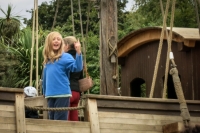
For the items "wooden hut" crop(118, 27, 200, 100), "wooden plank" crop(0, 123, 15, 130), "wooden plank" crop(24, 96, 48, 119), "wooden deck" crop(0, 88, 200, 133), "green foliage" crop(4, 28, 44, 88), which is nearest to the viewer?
"wooden plank" crop(0, 123, 15, 130)

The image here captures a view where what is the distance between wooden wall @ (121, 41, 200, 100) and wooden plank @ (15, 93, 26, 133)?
12.0 feet

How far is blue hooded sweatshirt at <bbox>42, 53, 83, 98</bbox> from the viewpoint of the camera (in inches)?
257

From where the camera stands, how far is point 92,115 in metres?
6.52

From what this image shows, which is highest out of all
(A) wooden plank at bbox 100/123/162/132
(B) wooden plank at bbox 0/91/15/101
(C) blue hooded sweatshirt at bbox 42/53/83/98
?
(C) blue hooded sweatshirt at bbox 42/53/83/98

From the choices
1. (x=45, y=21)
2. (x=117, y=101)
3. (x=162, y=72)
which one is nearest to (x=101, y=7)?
(x=162, y=72)

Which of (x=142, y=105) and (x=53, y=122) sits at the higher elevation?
(x=142, y=105)

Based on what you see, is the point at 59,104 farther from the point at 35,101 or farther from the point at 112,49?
the point at 112,49

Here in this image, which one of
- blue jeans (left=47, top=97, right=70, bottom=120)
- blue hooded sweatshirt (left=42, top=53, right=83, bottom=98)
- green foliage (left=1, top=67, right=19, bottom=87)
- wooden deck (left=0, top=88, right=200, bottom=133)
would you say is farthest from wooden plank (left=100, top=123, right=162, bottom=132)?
green foliage (left=1, top=67, right=19, bottom=87)

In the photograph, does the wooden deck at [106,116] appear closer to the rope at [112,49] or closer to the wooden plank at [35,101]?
the wooden plank at [35,101]

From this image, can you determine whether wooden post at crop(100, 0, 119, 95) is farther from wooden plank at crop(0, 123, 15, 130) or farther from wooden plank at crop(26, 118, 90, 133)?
wooden plank at crop(0, 123, 15, 130)

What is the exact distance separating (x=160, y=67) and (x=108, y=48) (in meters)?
1.30

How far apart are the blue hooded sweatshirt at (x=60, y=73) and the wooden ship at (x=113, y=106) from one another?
0.29 meters

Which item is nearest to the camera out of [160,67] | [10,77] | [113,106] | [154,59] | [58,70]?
[58,70]

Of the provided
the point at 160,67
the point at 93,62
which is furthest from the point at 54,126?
the point at 93,62
